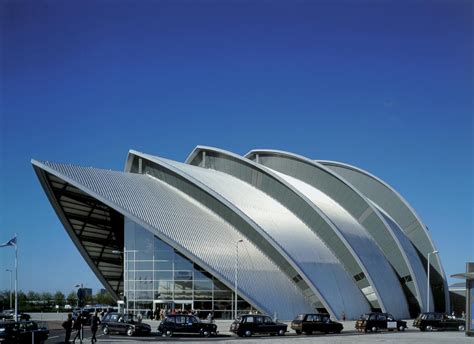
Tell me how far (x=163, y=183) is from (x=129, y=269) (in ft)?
31.3

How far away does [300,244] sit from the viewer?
56.9 meters

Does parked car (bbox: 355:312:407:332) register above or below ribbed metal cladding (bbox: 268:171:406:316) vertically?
below

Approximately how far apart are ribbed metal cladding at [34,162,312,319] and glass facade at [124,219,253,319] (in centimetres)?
143

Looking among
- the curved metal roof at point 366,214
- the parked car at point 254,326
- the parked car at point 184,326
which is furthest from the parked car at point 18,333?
the curved metal roof at point 366,214

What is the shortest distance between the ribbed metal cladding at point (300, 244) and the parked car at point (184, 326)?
50.6 feet

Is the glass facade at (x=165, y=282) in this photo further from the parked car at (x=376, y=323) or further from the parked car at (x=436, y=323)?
the parked car at (x=436, y=323)

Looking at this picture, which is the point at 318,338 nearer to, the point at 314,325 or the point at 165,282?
the point at 314,325

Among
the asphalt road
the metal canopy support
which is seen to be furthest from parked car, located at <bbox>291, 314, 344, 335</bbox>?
the metal canopy support

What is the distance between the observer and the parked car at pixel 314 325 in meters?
42.0

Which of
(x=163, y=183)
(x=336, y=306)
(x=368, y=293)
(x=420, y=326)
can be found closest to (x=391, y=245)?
(x=368, y=293)

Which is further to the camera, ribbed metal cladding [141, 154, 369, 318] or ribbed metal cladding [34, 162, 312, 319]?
ribbed metal cladding [141, 154, 369, 318]

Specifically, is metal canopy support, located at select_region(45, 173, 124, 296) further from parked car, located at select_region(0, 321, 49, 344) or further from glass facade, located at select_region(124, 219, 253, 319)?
parked car, located at select_region(0, 321, 49, 344)

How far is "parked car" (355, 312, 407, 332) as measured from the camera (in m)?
44.7

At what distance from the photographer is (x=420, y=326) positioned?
153 feet
